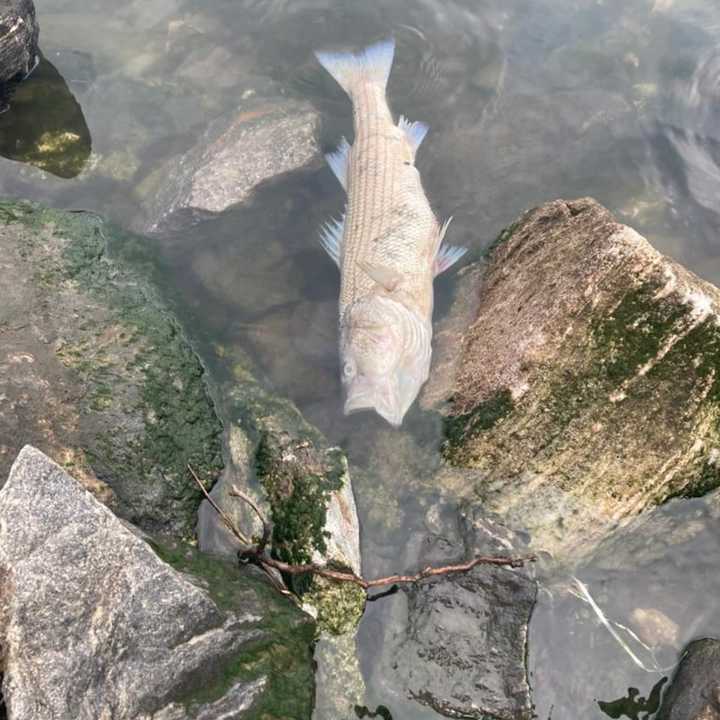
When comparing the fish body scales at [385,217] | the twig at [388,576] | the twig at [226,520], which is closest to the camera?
the twig at [388,576]

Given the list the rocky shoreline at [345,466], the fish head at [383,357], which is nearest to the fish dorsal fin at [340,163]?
the fish head at [383,357]

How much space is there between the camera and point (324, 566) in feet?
14.4

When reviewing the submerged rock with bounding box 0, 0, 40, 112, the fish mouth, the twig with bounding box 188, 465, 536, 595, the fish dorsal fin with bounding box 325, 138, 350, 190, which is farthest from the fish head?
the submerged rock with bounding box 0, 0, 40, 112

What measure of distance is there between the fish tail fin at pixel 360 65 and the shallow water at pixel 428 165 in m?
0.35

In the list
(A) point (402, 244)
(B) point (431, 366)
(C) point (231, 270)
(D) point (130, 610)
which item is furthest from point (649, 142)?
(D) point (130, 610)

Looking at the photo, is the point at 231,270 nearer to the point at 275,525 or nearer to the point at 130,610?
the point at 275,525

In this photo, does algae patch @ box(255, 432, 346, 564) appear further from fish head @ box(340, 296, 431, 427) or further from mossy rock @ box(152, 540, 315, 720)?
fish head @ box(340, 296, 431, 427)

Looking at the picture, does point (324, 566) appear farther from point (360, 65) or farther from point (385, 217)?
point (360, 65)

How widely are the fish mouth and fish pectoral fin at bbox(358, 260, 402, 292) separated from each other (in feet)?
3.33

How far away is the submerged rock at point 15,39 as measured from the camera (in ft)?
23.1

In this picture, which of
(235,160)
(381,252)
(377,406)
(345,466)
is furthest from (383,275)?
(235,160)

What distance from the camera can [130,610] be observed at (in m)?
3.22

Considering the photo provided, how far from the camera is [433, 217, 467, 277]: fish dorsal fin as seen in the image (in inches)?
249

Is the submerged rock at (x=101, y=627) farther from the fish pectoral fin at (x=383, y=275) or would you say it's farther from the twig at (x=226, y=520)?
the fish pectoral fin at (x=383, y=275)
